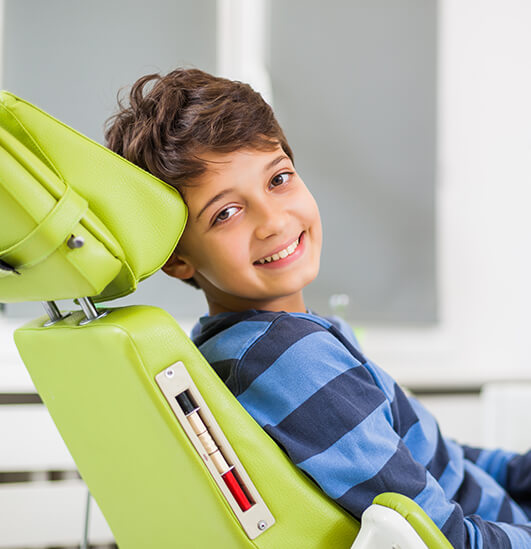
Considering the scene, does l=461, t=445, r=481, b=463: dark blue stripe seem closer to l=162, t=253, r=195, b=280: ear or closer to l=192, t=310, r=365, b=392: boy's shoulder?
l=192, t=310, r=365, b=392: boy's shoulder

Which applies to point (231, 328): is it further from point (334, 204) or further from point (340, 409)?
point (334, 204)

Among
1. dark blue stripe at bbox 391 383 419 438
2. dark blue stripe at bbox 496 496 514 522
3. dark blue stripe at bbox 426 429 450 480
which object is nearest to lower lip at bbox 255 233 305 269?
dark blue stripe at bbox 391 383 419 438

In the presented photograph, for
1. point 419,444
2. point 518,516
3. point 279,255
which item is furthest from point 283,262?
point 518,516

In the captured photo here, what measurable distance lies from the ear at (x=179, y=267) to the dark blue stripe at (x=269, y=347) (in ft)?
0.58

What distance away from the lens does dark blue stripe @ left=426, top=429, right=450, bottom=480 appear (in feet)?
2.81

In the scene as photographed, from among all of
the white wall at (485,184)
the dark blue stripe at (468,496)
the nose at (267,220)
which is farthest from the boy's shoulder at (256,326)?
the white wall at (485,184)

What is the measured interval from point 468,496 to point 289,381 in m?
0.39

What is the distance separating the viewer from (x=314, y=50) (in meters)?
1.87

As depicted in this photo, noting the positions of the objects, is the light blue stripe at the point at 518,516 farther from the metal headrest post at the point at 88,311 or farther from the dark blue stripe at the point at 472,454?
the metal headrest post at the point at 88,311

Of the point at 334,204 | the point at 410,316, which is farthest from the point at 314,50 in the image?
the point at 410,316

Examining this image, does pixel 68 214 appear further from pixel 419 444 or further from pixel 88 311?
pixel 419 444

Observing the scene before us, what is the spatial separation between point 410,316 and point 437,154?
526 millimetres

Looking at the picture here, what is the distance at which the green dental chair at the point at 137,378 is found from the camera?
58cm

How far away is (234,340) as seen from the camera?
746 millimetres
